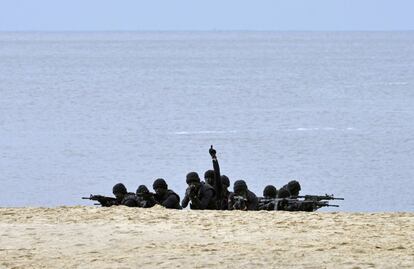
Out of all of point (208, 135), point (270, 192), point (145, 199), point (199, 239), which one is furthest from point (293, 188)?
point (208, 135)

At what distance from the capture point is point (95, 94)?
102312 millimetres

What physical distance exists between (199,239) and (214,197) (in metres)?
4.11

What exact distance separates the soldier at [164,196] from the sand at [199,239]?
146 cm

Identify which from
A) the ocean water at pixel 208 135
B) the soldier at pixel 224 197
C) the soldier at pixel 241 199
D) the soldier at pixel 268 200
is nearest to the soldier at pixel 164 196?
the soldier at pixel 224 197

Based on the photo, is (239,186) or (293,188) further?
(293,188)

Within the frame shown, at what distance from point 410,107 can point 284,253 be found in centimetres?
6618

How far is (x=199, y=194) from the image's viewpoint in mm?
21422

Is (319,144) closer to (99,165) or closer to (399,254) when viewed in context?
(99,165)

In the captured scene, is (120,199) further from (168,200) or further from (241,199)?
(241,199)

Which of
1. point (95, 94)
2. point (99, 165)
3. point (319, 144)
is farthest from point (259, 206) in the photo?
point (95, 94)

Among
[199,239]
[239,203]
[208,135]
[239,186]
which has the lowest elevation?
[199,239]

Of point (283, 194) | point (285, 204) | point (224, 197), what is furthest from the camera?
point (283, 194)

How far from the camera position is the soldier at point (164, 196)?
21.9m

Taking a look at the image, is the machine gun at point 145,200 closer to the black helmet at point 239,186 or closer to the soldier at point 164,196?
the soldier at point 164,196
